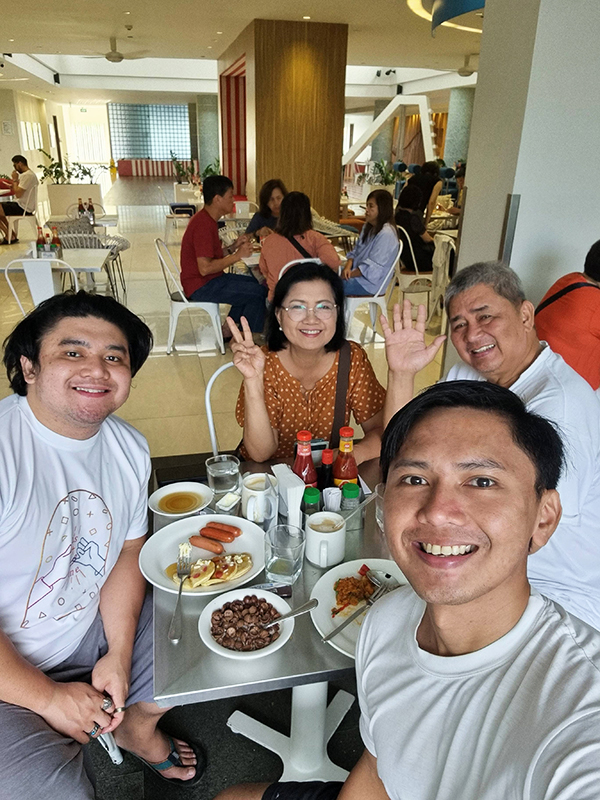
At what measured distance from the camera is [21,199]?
32.1ft

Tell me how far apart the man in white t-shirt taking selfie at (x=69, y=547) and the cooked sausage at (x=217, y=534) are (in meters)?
0.20

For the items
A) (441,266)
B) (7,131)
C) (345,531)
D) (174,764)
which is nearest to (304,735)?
(174,764)

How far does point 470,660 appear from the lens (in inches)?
30.1

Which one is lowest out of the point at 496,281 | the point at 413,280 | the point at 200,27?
the point at 413,280

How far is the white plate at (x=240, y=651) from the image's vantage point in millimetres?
1009

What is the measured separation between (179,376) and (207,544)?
2971 mm

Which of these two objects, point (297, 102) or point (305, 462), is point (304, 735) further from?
point (297, 102)

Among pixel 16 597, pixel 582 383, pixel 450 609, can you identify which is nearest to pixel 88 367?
pixel 16 597

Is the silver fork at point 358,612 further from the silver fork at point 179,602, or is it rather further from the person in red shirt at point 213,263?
the person in red shirt at point 213,263

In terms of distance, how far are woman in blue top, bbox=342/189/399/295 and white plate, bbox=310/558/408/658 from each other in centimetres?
356

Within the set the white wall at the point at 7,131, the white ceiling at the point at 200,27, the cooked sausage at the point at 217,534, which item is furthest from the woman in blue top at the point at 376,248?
the white wall at the point at 7,131

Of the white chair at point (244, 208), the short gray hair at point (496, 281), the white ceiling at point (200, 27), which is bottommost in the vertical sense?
the white chair at point (244, 208)

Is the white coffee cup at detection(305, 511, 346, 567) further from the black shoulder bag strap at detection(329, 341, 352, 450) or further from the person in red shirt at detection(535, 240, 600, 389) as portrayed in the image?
the person in red shirt at detection(535, 240, 600, 389)

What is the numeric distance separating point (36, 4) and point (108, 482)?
22.5 feet
